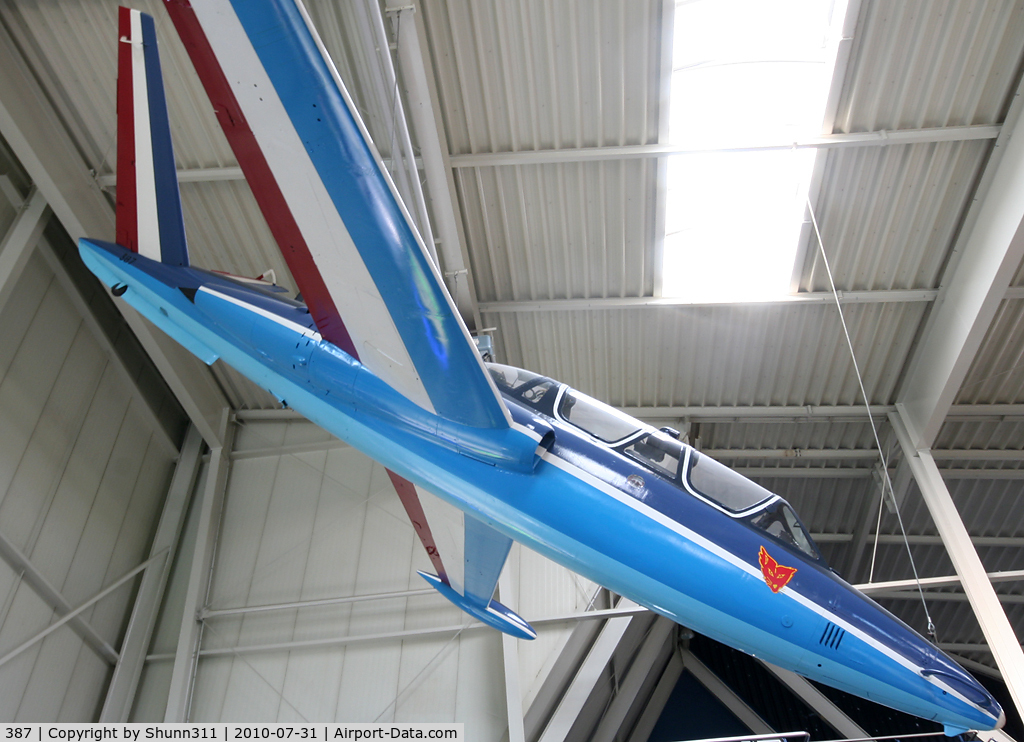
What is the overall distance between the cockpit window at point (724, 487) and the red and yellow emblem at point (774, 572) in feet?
1.15

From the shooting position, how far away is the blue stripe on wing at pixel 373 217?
134 inches

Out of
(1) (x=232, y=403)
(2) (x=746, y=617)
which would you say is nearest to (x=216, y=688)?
(1) (x=232, y=403)

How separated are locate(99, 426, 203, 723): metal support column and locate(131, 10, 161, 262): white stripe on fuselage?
793 centimetres

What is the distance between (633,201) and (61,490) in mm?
9732

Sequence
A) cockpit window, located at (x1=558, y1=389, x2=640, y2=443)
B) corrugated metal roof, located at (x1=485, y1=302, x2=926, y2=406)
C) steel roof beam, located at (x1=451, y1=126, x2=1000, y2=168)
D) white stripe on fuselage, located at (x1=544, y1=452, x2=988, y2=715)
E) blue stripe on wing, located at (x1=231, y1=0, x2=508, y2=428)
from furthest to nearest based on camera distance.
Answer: corrugated metal roof, located at (x1=485, y1=302, x2=926, y2=406), steel roof beam, located at (x1=451, y1=126, x2=1000, y2=168), cockpit window, located at (x1=558, y1=389, x2=640, y2=443), white stripe on fuselage, located at (x1=544, y1=452, x2=988, y2=715), blue stripe on wing, located at (x1=231, y1=0, x2=508, y2=428)

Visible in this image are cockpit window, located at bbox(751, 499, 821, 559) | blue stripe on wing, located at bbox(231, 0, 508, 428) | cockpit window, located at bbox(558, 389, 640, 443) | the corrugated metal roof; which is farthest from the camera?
→ the corrugated metal roof

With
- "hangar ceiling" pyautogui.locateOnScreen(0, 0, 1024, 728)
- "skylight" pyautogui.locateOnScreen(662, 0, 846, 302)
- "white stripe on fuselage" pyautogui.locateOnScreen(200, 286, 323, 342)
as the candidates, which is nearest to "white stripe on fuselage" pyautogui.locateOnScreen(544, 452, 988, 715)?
"white stripe on fuselage" pyautogui.locateOnScreen(200, 286, 323, 342)

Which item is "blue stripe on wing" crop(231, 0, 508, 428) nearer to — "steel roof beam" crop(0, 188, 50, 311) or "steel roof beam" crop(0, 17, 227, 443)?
"steel roof beam" crop(0, 17, 227, 443)

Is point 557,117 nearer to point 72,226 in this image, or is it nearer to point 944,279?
point 944,279

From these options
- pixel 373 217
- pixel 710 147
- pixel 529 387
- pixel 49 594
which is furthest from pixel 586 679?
pixel 373 217

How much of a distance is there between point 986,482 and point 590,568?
38.6 feet

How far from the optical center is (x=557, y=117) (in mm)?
8617

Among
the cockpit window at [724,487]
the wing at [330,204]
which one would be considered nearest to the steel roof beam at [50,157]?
the wing at [330,204]

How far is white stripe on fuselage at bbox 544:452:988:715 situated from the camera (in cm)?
378
